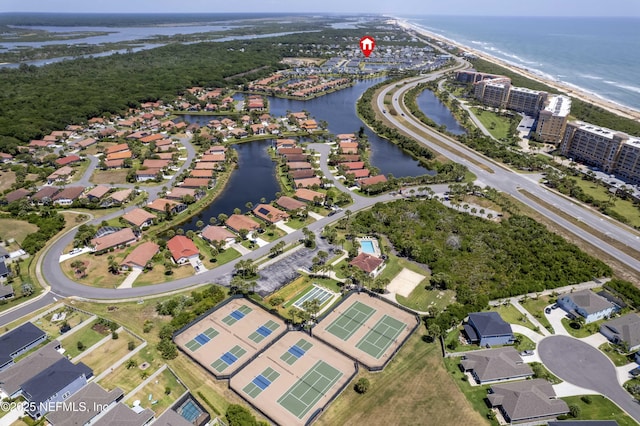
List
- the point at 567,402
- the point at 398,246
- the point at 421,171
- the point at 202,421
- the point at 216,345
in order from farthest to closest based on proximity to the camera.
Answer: the point at 421,171 → the point at 398,246 → the point at 216,345 → the point at 567,402 → the point at 202,421

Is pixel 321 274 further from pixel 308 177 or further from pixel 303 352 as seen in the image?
pixel 308 177

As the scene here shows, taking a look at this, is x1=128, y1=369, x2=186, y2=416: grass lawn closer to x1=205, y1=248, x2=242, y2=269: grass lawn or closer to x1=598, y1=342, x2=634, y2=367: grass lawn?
x1=205, y1=248, x2=242, y2=269: grass lawn

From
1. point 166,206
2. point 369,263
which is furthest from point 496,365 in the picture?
point 166,206

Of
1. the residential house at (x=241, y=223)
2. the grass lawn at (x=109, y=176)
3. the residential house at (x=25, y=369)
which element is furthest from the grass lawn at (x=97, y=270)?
the grass lawn at (x=109, y=176)

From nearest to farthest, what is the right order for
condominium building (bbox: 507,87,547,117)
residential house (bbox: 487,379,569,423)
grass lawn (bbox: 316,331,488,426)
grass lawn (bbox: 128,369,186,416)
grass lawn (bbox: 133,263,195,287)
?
residential house (bbox: 487,379,569,423) → grass lawn (bbox: 316,331,488,426) → grass lawn (bbox: 128,369,186,416) → grass lawn (bbox: 133,263,195,287) → condominium building (bbox: 507,87,547,117)

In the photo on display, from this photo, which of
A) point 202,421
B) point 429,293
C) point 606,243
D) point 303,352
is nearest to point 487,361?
point 429,293

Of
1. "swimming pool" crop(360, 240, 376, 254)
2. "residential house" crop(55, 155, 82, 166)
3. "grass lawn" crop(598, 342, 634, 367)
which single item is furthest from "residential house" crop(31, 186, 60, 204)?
"grass lawn" crop(598, 342, 634, 367)
